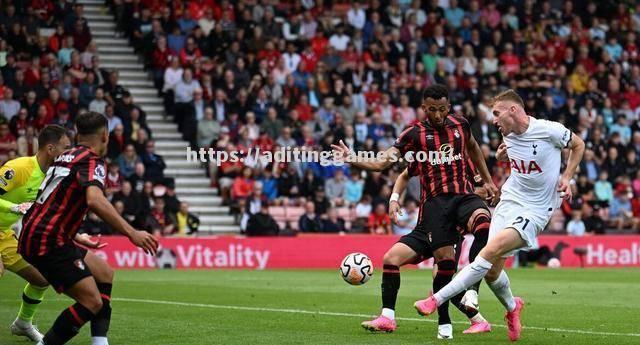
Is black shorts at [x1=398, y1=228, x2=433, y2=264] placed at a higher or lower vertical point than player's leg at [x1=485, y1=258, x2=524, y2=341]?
higher

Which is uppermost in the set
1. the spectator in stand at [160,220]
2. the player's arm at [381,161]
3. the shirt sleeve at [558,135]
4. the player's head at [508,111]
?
the player's head at [508,111]

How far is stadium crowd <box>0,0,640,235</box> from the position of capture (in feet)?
91.8

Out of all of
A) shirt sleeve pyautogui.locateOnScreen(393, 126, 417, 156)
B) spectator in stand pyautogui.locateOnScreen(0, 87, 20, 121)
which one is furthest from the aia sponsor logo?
spectator in stand pyautogui.locateOnScreen(0, 87, 20, 121)

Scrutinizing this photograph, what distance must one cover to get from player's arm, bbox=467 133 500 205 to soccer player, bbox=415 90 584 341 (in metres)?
0.81

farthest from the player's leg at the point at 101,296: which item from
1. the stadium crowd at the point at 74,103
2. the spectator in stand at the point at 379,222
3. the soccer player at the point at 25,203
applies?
the spectator in stand at the point at 379,222

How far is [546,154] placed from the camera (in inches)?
450

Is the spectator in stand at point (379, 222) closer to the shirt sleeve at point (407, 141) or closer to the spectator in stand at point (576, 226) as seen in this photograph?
the spectator in stand at point (576, 226)

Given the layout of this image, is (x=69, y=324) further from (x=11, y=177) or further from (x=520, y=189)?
(x=520, y=189)

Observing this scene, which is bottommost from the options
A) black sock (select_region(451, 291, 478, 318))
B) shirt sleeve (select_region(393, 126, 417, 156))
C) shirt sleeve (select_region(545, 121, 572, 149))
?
black sock (select_region(451, 291, 478, 318))

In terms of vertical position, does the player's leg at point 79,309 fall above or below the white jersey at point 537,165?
below

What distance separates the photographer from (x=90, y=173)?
941cm

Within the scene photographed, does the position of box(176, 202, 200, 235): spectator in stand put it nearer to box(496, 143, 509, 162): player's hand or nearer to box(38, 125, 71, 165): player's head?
box(38, 125, 71, 165): player's head

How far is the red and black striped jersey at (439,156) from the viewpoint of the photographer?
12.2 metres

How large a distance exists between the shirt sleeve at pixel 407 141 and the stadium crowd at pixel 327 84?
585 inches
